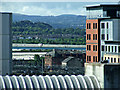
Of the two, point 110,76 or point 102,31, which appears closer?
point 110,76

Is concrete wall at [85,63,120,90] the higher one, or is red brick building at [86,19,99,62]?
red brick building at [86,19,99,62]

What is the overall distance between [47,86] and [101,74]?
13.0 feet

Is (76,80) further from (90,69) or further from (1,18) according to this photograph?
(1,18)

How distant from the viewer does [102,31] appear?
92.8 metres

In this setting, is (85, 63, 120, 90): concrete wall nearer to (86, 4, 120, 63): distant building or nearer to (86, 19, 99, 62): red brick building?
(86, 4, 120, 63): distant building

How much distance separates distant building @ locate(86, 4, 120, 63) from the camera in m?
89.4

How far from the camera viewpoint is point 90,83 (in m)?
45.1

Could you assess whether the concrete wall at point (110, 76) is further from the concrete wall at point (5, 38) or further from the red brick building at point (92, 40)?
the red brick building at point (92, 40)

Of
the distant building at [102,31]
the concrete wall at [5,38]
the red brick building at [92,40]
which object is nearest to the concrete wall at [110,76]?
the concrete wall at [5,38]

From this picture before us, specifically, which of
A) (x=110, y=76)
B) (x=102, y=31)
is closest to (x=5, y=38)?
(x=102, y=31)

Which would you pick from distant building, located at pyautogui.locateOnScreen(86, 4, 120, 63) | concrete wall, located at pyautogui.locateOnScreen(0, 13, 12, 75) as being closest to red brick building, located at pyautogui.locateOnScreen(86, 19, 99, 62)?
distant building, located at pyautogui.locateOnScreen(86, 4, 120, 63)

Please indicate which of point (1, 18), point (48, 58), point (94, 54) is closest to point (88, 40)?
point (94, 54)

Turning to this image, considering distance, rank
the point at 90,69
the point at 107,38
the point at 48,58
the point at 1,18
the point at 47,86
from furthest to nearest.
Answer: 1. the point at 48,58
2. the point at 107,38
3. the point at 1,18
4. the point at 90,69
5. the point at 47,86

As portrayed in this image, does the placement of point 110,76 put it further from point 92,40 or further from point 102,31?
point 92,40
